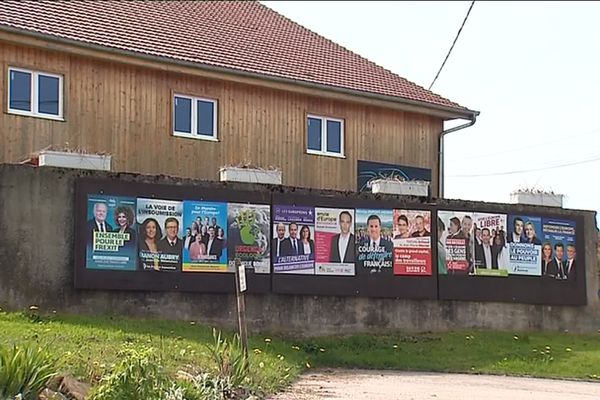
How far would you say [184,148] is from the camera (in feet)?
69.8

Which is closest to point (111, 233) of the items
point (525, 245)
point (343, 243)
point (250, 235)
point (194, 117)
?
point (250, 235)

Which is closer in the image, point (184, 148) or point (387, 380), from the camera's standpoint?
point (387, 380)

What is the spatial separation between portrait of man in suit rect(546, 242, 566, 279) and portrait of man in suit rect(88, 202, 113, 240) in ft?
33.5

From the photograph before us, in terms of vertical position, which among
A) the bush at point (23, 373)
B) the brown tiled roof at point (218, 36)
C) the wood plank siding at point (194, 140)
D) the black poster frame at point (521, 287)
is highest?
the brown tiled roof at point (218, 36)

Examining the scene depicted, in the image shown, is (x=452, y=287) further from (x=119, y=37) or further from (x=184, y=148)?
(x=119, y=37)

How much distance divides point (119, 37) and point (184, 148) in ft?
9.29

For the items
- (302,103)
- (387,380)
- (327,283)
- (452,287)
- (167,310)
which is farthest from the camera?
(302,103)

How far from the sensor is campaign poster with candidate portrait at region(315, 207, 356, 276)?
18.6m

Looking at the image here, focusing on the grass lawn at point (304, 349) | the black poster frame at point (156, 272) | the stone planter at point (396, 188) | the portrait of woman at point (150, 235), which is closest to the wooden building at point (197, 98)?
the black poster frame at point (156, 272)

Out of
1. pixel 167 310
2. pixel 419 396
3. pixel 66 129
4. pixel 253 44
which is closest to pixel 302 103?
pixel 253 44

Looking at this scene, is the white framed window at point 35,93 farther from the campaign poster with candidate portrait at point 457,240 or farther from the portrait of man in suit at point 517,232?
the portrait of man in suit at point 517,232

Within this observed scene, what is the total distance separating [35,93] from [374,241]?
297 inches

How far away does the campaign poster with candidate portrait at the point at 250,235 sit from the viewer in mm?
17719

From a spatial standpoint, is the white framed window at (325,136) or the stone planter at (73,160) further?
the white framed window at (325,136)
